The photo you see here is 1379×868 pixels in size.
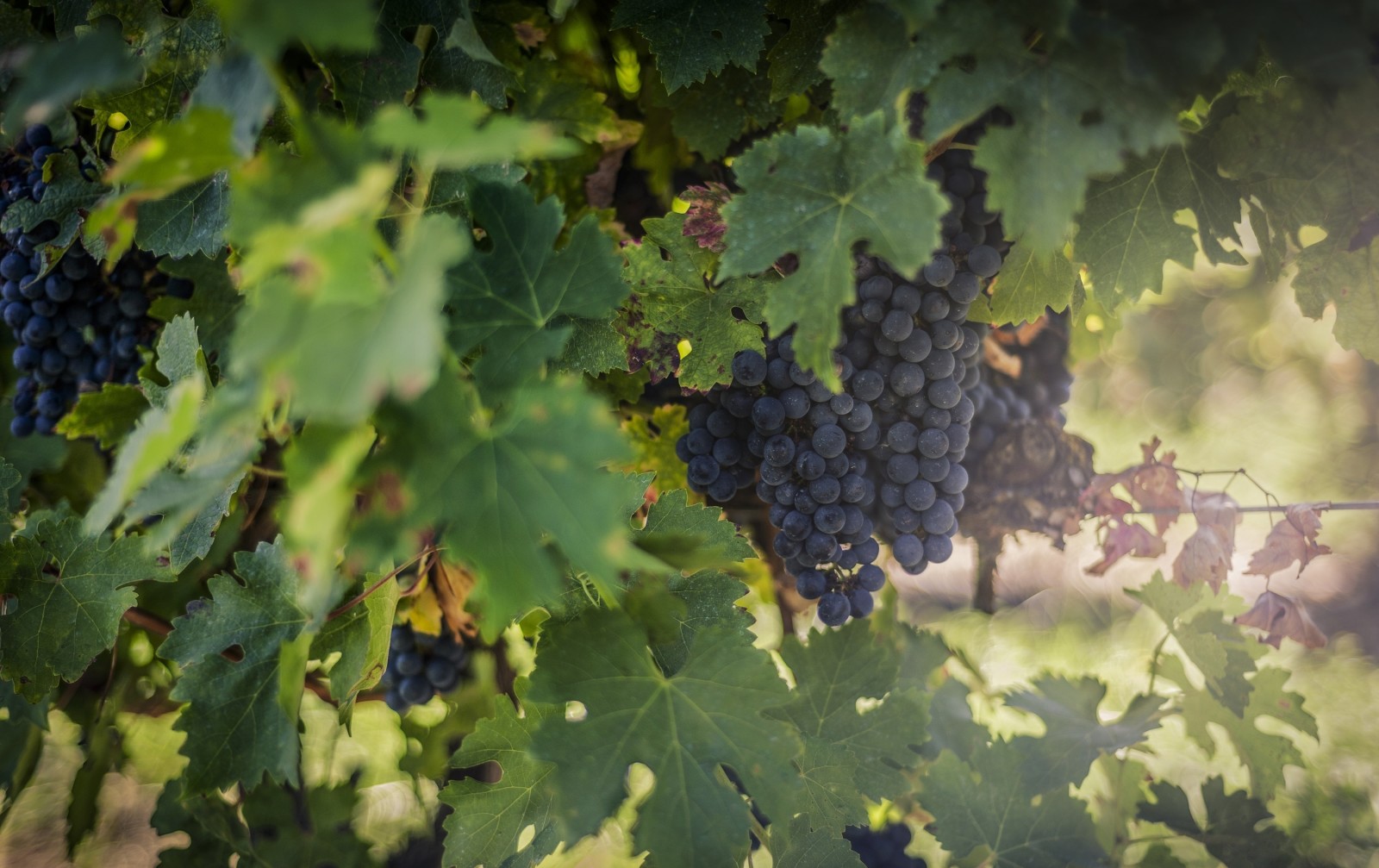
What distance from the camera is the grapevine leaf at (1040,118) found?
648 millimetres

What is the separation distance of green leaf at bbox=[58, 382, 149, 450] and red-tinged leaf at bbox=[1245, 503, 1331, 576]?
1647 millimetres

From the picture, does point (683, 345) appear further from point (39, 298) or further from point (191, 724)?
point (39, 298)

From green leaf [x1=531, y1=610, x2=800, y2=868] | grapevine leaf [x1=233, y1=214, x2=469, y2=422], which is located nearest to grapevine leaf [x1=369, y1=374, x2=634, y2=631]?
grapevine leaf [x1=233, y1=214, x2=469, y2=422]

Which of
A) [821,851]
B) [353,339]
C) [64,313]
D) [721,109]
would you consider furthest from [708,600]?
[64,313]

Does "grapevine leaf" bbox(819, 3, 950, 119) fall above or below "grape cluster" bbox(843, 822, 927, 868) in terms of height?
above

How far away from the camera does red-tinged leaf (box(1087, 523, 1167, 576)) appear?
1257 millimetres

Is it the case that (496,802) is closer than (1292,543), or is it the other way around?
(496,802)

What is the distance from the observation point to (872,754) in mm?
1113

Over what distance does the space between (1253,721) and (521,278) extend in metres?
1.51

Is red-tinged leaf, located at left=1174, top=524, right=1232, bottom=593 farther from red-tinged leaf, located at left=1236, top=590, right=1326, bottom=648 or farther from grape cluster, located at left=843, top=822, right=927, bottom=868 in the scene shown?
grape cluster, located at left=843, top=822, right=927, bottom=868

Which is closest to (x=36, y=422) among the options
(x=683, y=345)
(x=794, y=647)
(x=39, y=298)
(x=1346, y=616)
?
(x=39, y=298)

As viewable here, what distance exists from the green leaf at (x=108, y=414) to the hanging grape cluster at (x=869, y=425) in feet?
2.57

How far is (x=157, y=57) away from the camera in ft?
2.87

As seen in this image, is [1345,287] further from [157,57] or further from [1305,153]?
[157,57]
